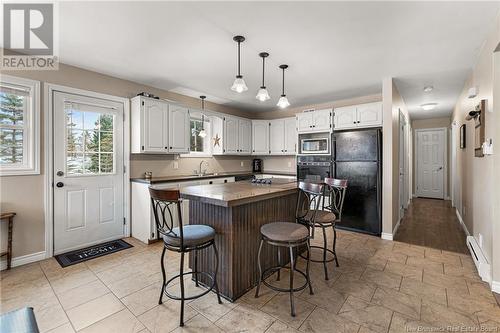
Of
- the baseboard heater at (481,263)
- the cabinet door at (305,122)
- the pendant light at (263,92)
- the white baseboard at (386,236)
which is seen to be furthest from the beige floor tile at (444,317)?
the cabinet door at (305,122)

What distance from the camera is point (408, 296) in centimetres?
217

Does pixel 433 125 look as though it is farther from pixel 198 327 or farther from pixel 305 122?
pixel 198 327

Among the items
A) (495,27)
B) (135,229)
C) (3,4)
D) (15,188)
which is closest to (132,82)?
(3,4)

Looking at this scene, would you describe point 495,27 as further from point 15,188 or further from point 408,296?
point 15,188

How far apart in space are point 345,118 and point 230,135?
238cm

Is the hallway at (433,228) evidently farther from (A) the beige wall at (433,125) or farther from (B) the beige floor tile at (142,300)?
(B) the beige floor tile at (142,300)

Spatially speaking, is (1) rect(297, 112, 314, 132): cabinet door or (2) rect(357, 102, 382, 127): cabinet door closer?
(2) rect(357, 102, 382, 127): cabinet door

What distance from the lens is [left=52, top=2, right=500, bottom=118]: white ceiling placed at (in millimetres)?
2025

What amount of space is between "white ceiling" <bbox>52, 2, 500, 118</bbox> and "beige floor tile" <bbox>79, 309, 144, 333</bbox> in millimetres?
2555

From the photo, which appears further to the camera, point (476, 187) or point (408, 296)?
point (476, 187)

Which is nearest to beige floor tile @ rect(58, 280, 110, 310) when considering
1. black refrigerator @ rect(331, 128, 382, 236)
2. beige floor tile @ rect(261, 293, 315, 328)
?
beige floor tile @ rect(261, 293, 315, 328)

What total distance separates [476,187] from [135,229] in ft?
15.7

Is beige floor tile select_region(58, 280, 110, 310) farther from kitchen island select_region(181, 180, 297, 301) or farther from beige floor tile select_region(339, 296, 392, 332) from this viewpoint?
beige floor tile select_region(339, 296, 392, 332)

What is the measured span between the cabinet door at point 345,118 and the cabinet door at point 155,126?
3069mm
